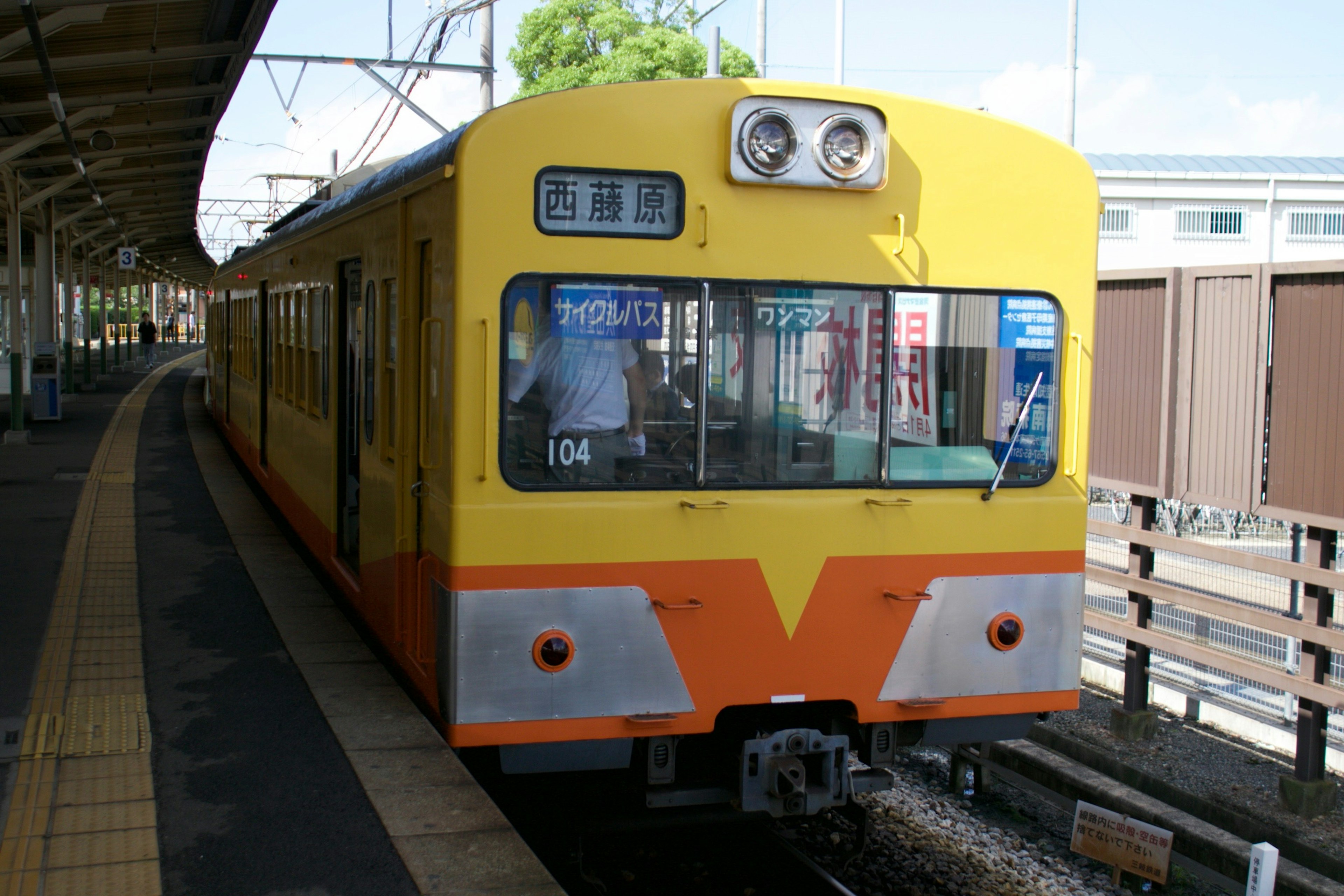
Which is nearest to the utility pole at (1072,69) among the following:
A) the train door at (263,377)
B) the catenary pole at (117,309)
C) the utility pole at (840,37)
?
the utility pole at (840,37)

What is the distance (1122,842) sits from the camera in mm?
5012

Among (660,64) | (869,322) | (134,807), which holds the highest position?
(660,64)

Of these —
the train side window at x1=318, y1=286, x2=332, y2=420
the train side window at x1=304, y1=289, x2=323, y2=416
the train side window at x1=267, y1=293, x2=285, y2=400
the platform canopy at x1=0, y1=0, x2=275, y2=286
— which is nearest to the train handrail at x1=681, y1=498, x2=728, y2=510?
the train side window at x1=318, y1=286, x2=332, y2=420

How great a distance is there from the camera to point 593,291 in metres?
4.13

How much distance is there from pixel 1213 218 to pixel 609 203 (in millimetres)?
33056

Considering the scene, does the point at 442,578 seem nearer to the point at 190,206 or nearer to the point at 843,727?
the point at 843,727

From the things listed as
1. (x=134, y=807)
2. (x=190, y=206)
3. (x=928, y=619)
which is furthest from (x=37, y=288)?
(x=928, y=619)

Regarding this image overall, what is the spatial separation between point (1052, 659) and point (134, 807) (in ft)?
11.2

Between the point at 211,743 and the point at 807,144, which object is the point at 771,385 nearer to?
the point at 807,144

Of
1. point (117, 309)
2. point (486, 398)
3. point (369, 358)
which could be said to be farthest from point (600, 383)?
point (117, 309)

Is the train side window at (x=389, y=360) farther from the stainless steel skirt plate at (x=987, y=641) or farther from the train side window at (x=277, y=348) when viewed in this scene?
the train side window at (x=277, y=348)

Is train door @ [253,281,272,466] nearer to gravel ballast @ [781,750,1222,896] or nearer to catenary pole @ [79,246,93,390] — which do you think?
gravel ballast @ [781,750,1222,896]

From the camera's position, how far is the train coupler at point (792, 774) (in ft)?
13.9

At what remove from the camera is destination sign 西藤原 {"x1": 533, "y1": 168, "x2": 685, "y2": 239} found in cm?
407
